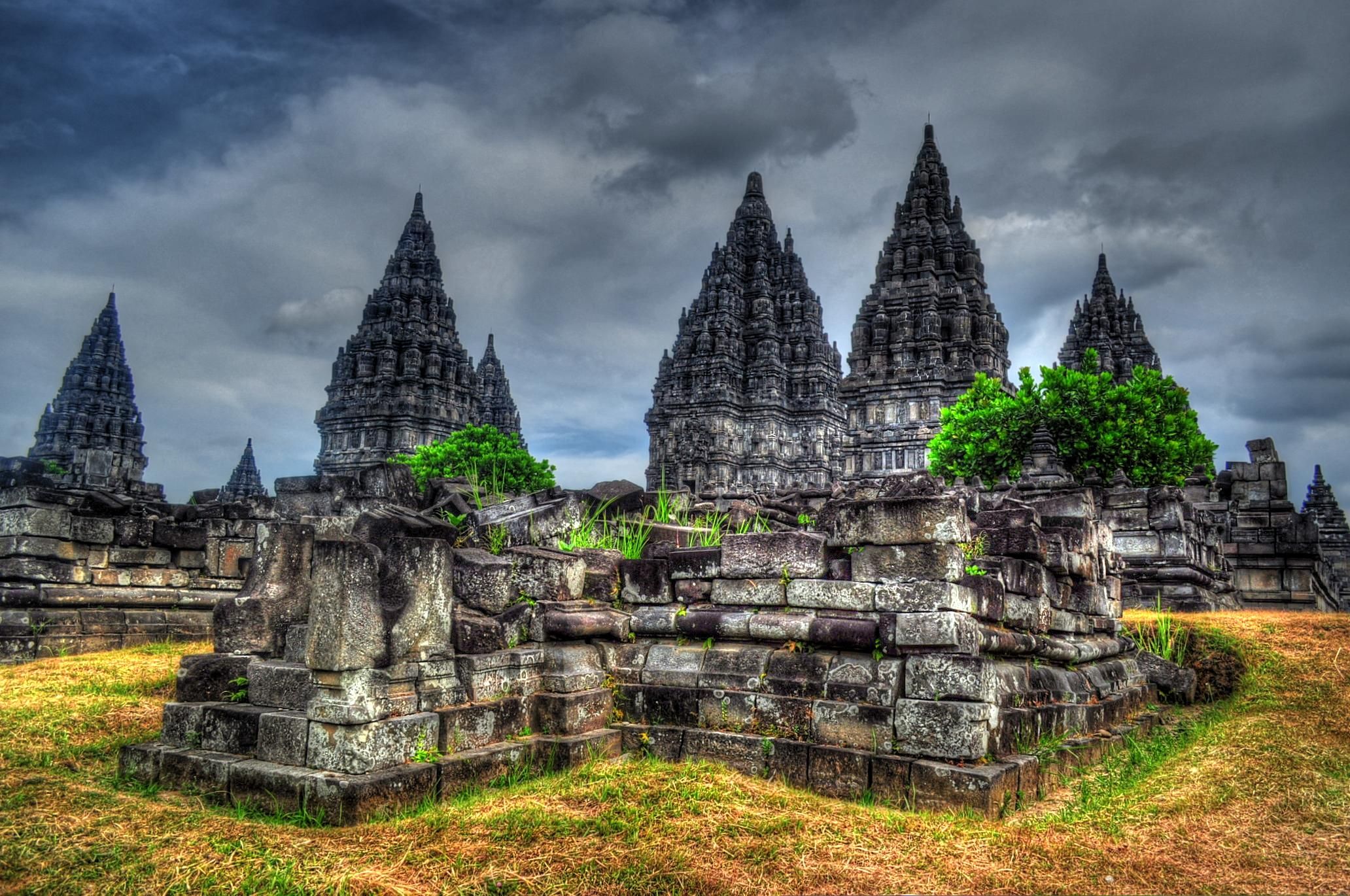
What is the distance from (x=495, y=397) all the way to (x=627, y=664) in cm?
6386

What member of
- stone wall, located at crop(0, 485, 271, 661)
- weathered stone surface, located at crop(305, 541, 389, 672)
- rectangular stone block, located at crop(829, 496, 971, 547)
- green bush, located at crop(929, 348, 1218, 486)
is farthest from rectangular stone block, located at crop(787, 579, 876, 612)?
green bush, located at crop(929, 348, 1218, 486)

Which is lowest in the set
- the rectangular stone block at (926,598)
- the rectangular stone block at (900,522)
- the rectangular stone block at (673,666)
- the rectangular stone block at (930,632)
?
the rectangular stone block at (673,666)

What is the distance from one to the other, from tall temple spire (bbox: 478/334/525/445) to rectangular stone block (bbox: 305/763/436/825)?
61697 millimetres

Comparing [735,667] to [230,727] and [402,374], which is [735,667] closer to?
[230,727]

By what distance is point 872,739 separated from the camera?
16.3ft

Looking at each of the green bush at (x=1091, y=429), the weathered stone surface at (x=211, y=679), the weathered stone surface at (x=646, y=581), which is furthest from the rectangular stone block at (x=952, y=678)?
the green bush at (x=1091, y=429)

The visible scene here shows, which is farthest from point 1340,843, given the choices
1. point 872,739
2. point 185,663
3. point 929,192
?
point 929,192

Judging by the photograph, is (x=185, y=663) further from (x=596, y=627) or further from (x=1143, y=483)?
(x=1143, y=483)

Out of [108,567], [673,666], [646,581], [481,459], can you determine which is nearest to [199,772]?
[673,666]

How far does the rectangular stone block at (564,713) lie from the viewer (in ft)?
17.8

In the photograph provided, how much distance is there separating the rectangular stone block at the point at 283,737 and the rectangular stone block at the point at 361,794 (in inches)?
10.3

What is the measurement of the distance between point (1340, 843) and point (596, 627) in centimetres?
406

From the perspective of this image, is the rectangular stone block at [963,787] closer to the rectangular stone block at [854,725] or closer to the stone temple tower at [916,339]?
the rectangular stone block at [854,725]

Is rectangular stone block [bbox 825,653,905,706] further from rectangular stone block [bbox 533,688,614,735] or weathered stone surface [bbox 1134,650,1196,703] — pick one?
weathered stone surface [bbox 1134,650,1196,703]
